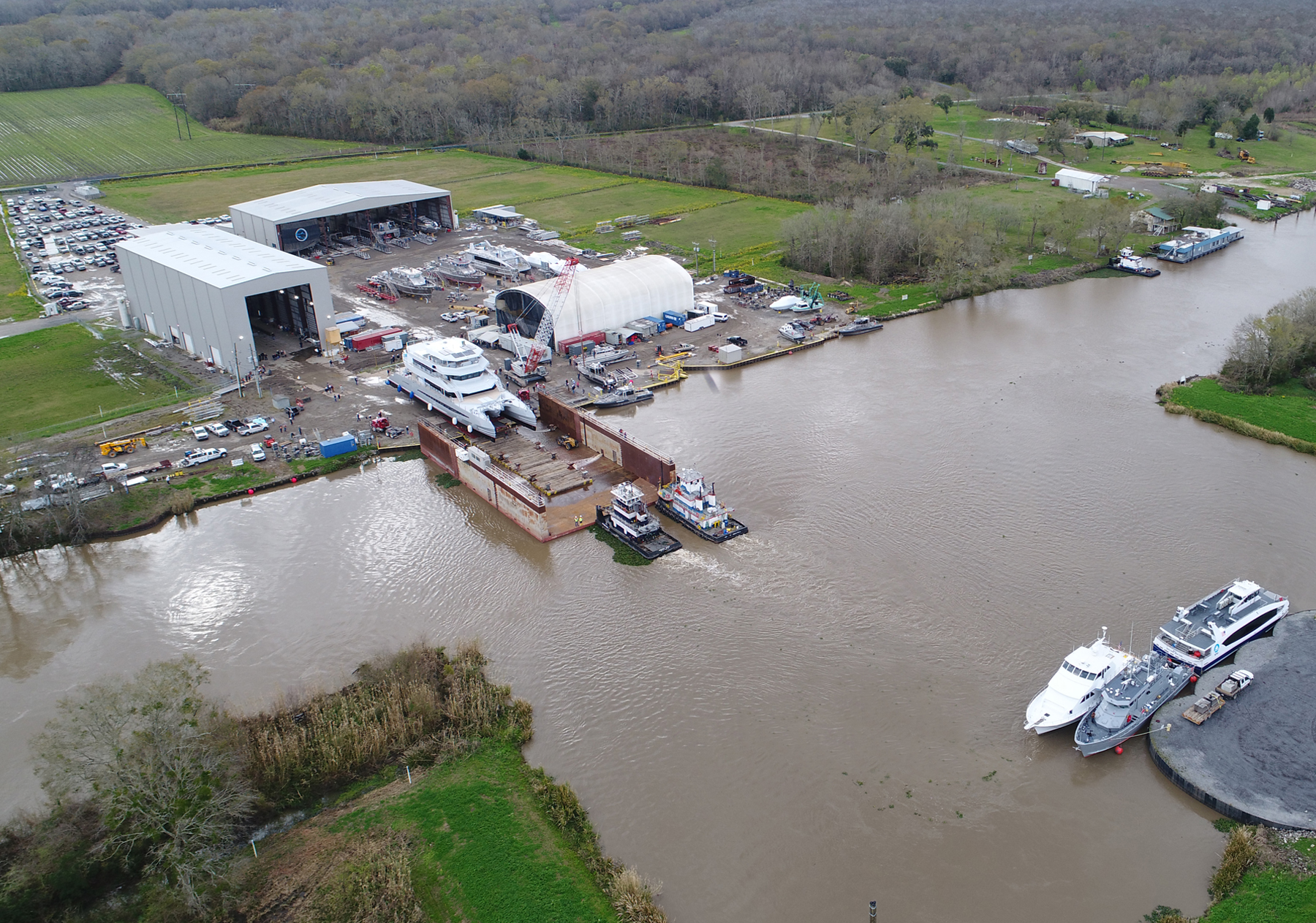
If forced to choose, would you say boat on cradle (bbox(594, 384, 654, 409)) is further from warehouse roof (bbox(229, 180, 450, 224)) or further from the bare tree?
warehouse roof (bbox(229, 180, 450, 224))

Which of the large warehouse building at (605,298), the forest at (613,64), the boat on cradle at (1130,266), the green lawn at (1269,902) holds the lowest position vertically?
the green lawn at (1269,902)

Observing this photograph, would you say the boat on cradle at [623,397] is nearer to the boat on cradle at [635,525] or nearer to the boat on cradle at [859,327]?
the boat on cradle at [635,525]

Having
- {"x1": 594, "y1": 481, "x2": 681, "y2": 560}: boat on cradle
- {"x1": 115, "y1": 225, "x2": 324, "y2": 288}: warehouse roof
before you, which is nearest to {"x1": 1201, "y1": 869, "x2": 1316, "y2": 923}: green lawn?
{"x1": 594, "y1": 481, "x2": 681, "y2": 560}: boat on cradle

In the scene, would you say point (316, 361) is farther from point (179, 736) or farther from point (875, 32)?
point (875, 32)

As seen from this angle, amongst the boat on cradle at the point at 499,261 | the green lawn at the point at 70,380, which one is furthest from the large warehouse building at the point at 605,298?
the green lawn at the point at 70,380

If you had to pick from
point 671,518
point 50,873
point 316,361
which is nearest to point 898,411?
point 671,518
